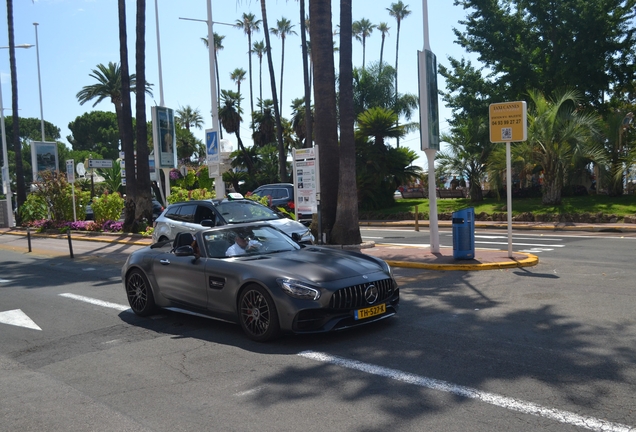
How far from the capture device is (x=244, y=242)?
797cm

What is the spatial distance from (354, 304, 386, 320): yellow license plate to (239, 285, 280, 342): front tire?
91cm

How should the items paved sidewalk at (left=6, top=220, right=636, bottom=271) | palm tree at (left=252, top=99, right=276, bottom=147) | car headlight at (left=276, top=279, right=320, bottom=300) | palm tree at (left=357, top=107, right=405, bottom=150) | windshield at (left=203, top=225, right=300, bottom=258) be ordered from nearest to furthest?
1. car headlight at (left=276, top=279, right=320, bottom=300)
2. windshield at (left=203, top=225, right=300, bottom=258)
3. paved sidewalk at (left=6, top=220, right=636, bottom=271)
4. palm tree at (left=357, top=107, right=405, bottom=150)
5. palm tree at (left=252, top=99, right=276, bottom=147)

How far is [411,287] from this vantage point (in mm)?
10195

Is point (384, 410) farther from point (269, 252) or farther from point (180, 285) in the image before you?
point (180, 285)

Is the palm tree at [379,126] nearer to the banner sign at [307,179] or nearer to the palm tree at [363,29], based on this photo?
the banner sign at [307,179]

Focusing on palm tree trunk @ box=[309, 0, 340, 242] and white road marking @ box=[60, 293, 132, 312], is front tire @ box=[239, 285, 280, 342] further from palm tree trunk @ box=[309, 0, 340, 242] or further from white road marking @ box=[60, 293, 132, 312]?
palm tree trunk @ box=[309, 0, 340, 242]

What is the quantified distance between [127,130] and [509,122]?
19009 millimetres

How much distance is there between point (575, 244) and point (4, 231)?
33.8 metres

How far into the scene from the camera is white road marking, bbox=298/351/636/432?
4176mm

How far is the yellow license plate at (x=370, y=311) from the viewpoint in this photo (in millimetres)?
6695

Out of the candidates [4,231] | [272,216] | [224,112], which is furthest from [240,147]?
[272,216]

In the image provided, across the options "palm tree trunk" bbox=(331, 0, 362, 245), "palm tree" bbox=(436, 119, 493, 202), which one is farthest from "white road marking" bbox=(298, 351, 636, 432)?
"palm tree" bbox=(436, 119, 493, 202)

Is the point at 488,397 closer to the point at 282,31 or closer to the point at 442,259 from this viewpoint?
the point at 442,259

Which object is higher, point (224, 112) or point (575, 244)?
point (224, 112)
